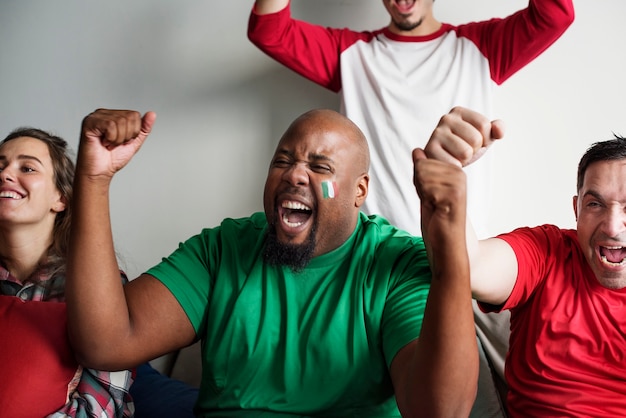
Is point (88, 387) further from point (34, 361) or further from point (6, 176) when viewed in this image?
point (6, 176)

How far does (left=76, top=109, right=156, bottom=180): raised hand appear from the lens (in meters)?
1.32

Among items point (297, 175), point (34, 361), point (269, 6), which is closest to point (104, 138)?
point (297, 175)

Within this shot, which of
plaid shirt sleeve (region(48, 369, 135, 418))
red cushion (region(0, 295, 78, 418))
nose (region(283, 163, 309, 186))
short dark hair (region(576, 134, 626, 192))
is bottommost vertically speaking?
plaid shirt sleeve (region(48, 369, 135, 418))

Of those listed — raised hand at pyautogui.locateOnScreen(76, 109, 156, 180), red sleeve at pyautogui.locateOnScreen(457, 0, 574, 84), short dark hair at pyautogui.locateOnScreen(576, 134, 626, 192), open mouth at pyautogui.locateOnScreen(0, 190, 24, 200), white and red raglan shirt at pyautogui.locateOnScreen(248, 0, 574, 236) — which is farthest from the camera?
white and red raglan shirt at pyautogui.locateOnScreen(248, 0, 574, 236)

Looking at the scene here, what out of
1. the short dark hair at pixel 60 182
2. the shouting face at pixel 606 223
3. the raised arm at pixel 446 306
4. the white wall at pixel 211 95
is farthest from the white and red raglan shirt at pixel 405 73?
the raised arm at pixel 446 306

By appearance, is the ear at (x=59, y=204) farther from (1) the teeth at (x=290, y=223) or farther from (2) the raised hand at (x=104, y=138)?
(1) the teeth at (x=290, y=223)

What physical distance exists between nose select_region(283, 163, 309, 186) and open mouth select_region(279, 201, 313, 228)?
49 millimetres

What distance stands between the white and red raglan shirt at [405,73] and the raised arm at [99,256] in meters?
0.97

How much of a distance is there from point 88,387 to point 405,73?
1428mm

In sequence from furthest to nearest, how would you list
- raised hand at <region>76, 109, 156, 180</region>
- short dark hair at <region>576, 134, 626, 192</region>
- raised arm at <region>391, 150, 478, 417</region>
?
short dark hair at <region>576, 134, 626, 192</region>, raised hand at <region>76, 109, 156, 180</region>, raised arm at <region>391, 150, 478, 417</region>

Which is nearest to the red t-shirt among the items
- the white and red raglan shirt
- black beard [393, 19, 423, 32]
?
the white and red raglan shirt

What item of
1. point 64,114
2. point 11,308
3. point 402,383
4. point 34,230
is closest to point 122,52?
point 64,114

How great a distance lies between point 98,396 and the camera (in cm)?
152

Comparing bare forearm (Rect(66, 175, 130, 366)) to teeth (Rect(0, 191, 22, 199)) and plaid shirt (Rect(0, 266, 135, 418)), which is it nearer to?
plaid shirt (Rect(0, 266, 135, 418))
